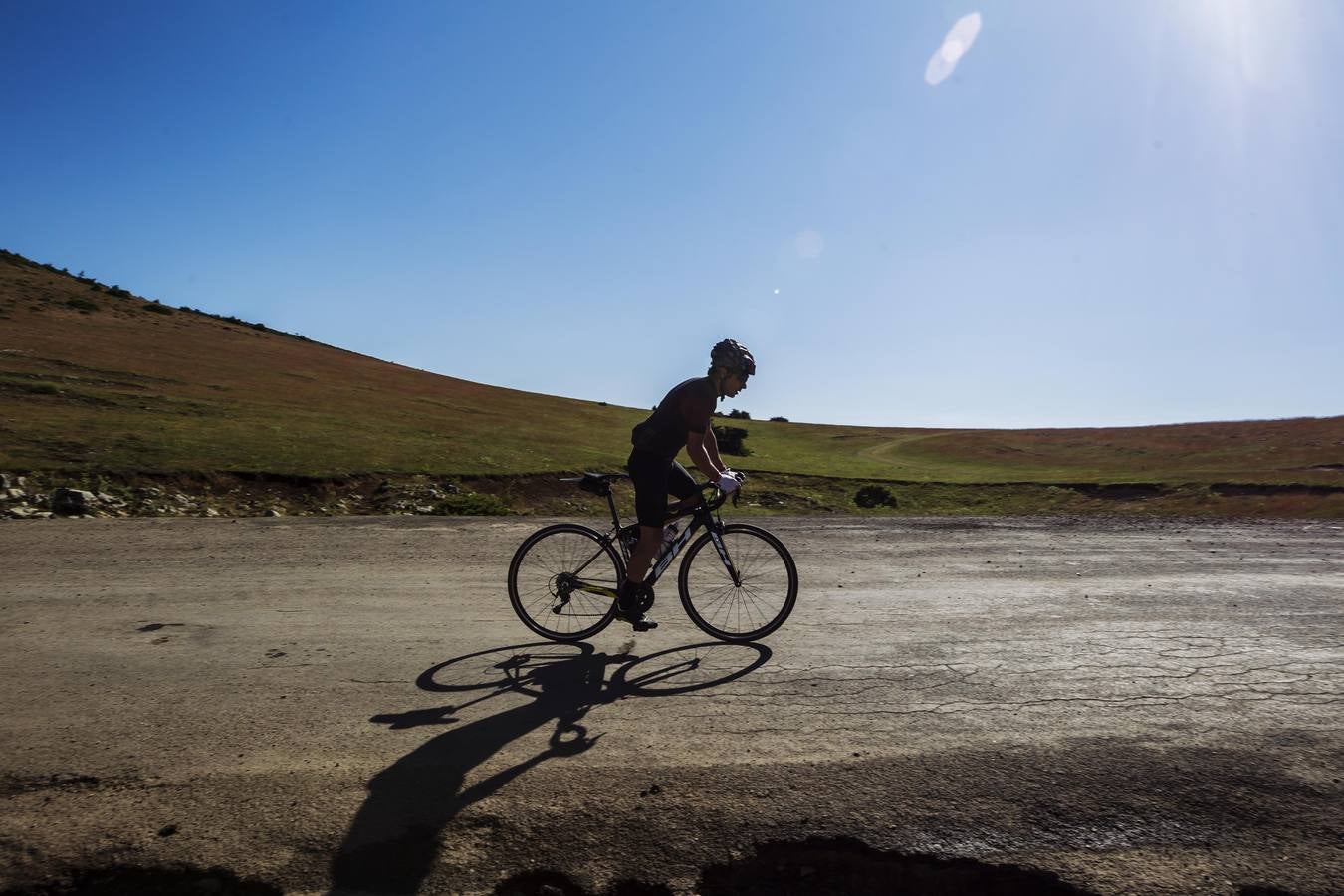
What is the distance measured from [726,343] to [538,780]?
346 centimetres

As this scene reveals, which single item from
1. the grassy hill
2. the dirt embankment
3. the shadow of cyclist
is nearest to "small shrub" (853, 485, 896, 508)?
the dirt embankment

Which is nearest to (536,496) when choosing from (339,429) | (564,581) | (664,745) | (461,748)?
Answer: (339,429)

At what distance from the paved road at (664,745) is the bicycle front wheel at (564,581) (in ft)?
0.94

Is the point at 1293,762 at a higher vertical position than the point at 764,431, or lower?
lower

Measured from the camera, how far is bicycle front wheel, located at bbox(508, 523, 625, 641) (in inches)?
243

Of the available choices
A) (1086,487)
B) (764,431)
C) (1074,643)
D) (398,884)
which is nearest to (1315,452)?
(1086,487)

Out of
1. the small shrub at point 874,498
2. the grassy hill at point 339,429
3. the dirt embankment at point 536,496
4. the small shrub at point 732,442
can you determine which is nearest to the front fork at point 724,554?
the dirt embankment at point 536,496

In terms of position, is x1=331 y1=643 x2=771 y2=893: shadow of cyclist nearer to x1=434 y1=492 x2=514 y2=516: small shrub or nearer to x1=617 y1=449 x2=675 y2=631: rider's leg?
x1=617 y1=449 x2=675 y2=631: rider's leg

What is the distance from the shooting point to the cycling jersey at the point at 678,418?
19.2ft

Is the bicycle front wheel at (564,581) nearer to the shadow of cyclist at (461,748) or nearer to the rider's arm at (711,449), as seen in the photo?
the shadow of cyclist at (461,748)

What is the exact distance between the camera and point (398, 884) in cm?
286

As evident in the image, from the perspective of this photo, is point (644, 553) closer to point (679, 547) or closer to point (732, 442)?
point (679, 547)

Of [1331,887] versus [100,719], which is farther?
[100,719]

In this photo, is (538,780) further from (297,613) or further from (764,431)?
(764,431)
